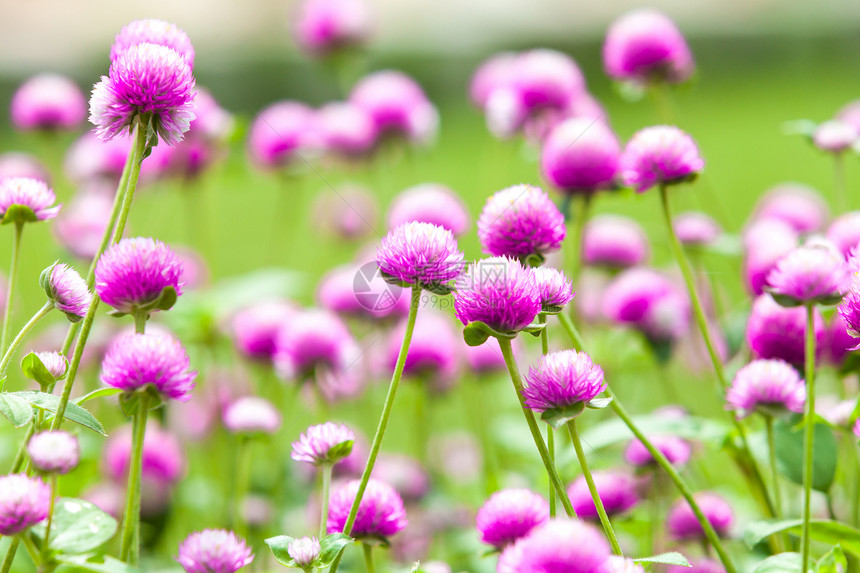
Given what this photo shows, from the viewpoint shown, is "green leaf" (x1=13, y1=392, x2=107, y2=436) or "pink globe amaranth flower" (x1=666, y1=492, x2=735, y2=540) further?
"pink globe amaranth flower" (x1=666, y1=492, x2=735, y2=540)

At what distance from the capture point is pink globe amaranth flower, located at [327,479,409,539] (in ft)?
2.36

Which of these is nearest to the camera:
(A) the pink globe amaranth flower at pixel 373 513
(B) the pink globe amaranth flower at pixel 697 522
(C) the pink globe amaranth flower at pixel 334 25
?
(A) the pink globe amaranth flower at pixel 373 513

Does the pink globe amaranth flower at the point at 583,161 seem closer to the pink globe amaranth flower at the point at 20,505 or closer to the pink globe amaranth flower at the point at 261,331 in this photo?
the pink globe amaranth flower at the point at 261,331

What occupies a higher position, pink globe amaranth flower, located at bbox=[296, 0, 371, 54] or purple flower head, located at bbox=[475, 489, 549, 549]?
pink globe amaranth flower, located at bbox=[296, 0, 371, 54]

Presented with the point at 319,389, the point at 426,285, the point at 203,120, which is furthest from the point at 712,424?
the point at 203,120

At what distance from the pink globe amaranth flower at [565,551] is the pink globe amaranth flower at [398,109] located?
136cm

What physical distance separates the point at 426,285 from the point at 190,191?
4.28 ft

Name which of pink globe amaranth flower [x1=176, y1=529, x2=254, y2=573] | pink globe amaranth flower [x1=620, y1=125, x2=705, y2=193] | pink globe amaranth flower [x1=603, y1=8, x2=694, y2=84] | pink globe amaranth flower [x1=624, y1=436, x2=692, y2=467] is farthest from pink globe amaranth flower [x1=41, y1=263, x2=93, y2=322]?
pink globe amaranth flower [x1=603, y1=8, x2=694, y2=84]

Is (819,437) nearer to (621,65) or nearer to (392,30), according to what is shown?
(621,65)

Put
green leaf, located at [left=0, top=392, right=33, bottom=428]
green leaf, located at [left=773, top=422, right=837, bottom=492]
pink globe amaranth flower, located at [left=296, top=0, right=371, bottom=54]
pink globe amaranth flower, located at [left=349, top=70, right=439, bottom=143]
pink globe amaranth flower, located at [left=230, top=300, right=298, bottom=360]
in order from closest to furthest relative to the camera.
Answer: green leaf, located at [left=0, top=392, right=33, bottom=428], green leaf, located at [left=773, top=422, right=837, bottom=492], pink globe amaranth flower, located at [left=230, top=300, right=298, bottom=360], pink globe amaranth flower, located at [left=349, top=70, right=439, bottom=143], pink globe amaranth flower, located at [left=296, top=0, right=371, bottom=54]

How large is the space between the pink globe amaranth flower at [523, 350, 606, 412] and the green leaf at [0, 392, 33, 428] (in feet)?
1.21

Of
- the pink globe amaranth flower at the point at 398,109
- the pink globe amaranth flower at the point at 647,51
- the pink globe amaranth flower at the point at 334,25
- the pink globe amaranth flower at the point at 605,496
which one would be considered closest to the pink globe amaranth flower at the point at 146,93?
the pink globe amaranth flower at the point at 605,496

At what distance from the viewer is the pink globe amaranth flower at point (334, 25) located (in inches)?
74.9

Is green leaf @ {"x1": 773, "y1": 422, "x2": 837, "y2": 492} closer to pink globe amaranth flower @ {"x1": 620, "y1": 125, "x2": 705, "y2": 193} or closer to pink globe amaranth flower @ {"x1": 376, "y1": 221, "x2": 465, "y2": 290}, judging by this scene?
pink globe amaranth flower @ {"x1": 620, "y1": 125, "x2": 705, "y2": 193}
